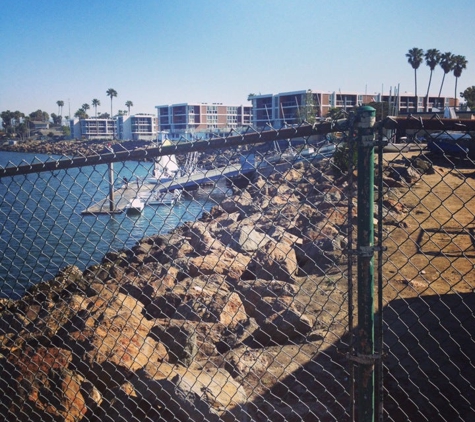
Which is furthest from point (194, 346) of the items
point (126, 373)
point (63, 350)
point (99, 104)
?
point (99, 104)

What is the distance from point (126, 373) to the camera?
4.28 meters

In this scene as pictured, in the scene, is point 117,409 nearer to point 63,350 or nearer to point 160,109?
point 63,350

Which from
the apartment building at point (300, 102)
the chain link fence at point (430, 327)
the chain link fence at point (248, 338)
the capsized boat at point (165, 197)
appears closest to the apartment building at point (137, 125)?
the apartment building at point (300, 102)

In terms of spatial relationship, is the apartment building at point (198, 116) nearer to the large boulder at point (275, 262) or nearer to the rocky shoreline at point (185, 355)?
the large boulder at point (275, 262)

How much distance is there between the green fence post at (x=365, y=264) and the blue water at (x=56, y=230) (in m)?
1.23

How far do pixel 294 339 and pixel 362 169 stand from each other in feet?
10.9

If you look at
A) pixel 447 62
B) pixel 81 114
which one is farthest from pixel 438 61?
pixel 81 114

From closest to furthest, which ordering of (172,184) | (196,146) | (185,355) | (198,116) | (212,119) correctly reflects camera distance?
(196,146)
(172,184)
(185,355)
(198,116)
(212,119)

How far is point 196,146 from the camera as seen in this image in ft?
9.05

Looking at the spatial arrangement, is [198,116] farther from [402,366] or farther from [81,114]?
[402,366]

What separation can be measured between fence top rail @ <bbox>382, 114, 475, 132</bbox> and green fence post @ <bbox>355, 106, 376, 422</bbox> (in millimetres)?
101

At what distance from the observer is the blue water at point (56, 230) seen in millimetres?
3756

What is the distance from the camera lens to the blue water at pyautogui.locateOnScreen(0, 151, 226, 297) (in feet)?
12.3

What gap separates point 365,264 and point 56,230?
14320 millimetres
